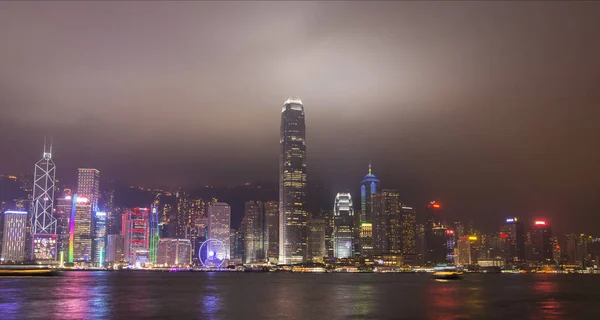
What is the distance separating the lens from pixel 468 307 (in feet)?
247

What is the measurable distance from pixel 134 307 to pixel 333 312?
24.7m

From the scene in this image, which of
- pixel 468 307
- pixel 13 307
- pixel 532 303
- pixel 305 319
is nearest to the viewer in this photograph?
pixel 305 319

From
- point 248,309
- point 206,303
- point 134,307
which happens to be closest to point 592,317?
point 248,309

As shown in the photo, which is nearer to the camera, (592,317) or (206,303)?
(592,317)

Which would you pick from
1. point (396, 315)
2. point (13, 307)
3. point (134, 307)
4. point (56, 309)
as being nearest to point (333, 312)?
point (396, 315)

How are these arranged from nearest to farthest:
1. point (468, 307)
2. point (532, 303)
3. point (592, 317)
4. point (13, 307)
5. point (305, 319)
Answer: point (305, 319) → point (592, 317) → point (13, 307) → point (468, 307) → point (532, 303)

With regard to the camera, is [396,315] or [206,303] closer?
[396,315]

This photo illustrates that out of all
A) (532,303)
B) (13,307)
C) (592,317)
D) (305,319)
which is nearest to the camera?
(305,319)

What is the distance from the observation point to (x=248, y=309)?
7069 cm

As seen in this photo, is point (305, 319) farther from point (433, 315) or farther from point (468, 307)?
point (468, 307)

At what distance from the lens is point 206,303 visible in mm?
80125

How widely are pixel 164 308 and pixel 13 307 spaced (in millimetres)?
17420

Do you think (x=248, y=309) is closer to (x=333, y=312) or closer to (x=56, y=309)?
(x=333, y=312)

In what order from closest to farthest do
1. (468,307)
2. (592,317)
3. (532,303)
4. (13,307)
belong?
(592,317) < (13,307) < (468,307) < (532,303)
